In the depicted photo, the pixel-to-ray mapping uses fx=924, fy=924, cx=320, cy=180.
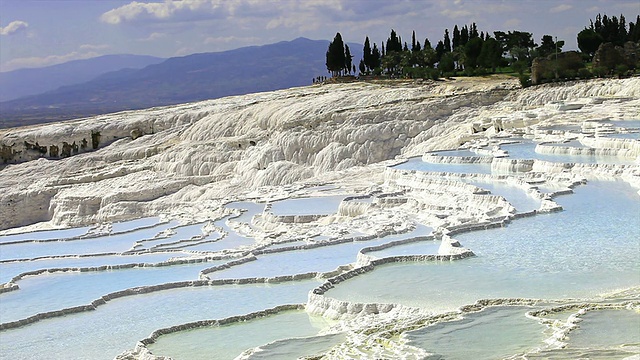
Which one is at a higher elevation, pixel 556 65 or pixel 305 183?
pixel 556 65

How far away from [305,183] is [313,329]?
1300 cm

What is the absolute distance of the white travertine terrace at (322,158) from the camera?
15070 millimetres

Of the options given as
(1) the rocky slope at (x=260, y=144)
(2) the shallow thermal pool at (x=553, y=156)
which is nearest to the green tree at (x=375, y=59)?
(1) the rocky slope at (x=260, y=144)

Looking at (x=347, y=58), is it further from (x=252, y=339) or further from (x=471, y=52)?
(x=252, y=339)

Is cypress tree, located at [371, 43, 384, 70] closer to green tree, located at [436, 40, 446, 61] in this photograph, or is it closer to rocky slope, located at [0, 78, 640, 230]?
green tree, located at [436, 40, 446, 61]

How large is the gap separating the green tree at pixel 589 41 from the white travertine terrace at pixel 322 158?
24.4ft

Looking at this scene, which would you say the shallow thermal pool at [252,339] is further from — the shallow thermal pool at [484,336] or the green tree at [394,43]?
the green tree at [394,43]

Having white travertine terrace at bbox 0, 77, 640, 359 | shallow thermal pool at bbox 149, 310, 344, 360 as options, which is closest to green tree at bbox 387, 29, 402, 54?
white travertine terrace at bbox 0, 77, 640, 359

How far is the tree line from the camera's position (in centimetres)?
3562

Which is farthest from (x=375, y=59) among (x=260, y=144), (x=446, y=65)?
(x=260, y=144)

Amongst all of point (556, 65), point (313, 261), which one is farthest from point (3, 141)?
point (313, 261)

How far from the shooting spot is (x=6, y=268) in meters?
14.1

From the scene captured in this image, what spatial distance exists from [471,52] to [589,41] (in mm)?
5189

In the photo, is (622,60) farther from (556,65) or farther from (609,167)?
(609,167)
